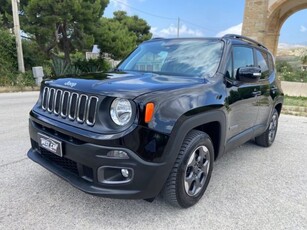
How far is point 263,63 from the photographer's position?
4.45 m

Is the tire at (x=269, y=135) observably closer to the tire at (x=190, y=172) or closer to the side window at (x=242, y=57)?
the side window at (x=242, y=57)

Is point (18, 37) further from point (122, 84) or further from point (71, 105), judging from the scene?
point (122, 84)

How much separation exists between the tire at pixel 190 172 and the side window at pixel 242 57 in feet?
3.93

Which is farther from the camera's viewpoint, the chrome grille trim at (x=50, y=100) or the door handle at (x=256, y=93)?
the door handle at (x=256, y=93)

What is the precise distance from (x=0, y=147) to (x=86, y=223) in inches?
103

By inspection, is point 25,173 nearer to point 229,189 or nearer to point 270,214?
point 229,189

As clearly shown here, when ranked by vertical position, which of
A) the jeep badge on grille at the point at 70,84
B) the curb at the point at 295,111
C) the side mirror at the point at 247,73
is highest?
the side mirror at the point at 247,73

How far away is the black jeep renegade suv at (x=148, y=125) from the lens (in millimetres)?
2230

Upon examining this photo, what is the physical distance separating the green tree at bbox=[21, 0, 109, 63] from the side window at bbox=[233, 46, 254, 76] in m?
12.9

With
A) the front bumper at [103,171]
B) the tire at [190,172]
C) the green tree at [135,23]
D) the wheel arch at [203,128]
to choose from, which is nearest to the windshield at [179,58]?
the wheel arch at [203,128]

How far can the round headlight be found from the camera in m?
2.24

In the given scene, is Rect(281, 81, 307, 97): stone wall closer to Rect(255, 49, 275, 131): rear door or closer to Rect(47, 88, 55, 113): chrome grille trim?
Rect(255, 49, 275, 131): rear door

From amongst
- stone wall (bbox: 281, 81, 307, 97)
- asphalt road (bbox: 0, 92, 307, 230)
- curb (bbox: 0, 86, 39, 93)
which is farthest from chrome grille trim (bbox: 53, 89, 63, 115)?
stone wall (bbox: 281, 81, 307, 97)

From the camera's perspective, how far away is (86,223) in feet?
8.01
